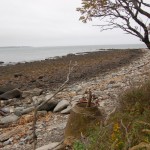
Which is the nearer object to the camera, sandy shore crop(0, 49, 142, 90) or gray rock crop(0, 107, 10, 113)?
gray rock crop(0, 107, 10, 113)

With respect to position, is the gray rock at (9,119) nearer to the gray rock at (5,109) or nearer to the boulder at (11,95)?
the gray rock at (5,109)

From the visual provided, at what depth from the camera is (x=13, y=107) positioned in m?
13.5

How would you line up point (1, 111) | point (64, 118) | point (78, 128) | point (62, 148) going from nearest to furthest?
1. point (62, 148)
2. point (78, 128)
3. point (64, 118)
4. point (1, 111)

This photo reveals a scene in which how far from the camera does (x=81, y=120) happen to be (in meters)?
7.23

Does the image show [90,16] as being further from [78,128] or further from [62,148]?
[62,148]

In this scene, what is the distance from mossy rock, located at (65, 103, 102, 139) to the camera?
7195 mm

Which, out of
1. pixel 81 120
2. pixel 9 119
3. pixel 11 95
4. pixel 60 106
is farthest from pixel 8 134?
pixel 11 95

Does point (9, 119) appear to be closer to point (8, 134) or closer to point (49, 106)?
point (49, 106)

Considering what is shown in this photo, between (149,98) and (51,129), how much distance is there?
270 centimetres

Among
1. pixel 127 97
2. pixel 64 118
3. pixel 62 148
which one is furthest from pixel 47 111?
pixel 62 148

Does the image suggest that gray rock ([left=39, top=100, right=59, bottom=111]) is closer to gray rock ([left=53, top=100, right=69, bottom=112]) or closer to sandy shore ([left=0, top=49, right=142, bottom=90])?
gray rock ([left=53, top=100, right=69, bottom=112])

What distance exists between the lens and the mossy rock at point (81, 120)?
7195 mm

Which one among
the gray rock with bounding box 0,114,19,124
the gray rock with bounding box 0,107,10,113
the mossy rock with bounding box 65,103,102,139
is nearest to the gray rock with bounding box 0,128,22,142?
the gray rock with bounding box 0,114,19,124

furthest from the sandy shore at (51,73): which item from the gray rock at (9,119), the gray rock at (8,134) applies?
the gray rock at (8,134)
